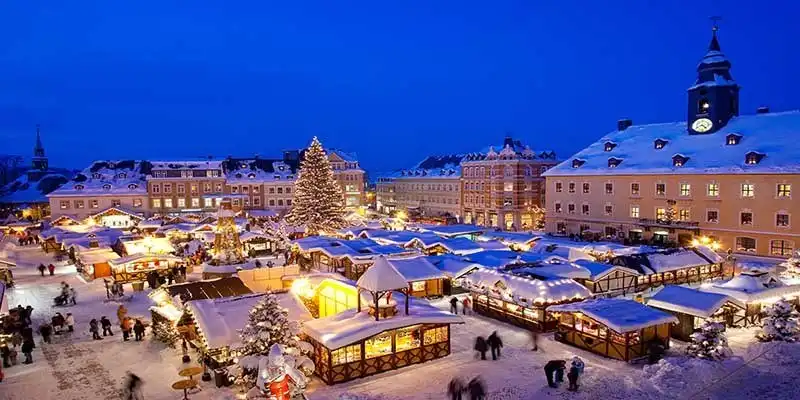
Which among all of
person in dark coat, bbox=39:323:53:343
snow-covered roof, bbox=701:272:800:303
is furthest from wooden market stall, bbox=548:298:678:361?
person in dark coat, bbox=39:323:53:343

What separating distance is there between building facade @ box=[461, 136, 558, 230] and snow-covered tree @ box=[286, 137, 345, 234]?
23400 mm

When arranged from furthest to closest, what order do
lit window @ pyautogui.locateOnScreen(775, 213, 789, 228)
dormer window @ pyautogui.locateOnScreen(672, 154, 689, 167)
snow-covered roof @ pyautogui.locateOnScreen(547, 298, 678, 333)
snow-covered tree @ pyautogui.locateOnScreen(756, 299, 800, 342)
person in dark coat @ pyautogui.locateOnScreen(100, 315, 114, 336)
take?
dormer window @ pyautogui.locateOnScreen(672, 154, 689, 167), lit window @ pyautogui.locateOnScreen(775, 213, 789, 228), person in dark coat @ pyautogui.locateOnScreen(100, 315, 114, 336), snow-covered tree @ pyautogui.locateOnScreen(756, 299, 800, 342), snow-covered roof @ pyautogui.locateOnScreen(547, 298, 678, 333)

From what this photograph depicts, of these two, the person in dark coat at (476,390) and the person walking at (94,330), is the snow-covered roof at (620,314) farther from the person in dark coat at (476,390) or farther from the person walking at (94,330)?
the person walking at (94,330)

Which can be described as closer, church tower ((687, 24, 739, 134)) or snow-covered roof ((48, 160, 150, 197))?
church tower ((687, 24, 739, 134))

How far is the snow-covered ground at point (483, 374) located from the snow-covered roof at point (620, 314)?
1.33 metres

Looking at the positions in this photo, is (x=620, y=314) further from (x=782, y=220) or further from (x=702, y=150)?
(x=702, y=150)

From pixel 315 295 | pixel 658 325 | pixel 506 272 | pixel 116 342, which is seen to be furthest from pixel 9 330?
pixel 658 325

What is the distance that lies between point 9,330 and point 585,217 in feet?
147

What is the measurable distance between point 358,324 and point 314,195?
3043 centimetres

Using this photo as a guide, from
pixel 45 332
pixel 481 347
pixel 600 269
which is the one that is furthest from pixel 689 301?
pixel 45 332

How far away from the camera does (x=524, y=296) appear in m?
22.9

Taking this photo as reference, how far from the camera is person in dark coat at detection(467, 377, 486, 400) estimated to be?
615 inches

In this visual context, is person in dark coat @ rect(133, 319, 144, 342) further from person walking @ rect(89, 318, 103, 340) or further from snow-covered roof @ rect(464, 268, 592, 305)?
snow-covered roof @ rect(464, 268, 592, 305)

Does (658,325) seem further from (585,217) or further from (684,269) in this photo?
(585,217)
